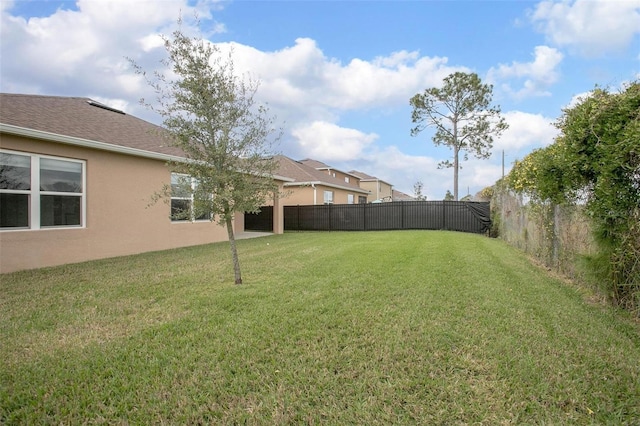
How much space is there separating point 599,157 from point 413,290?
Result: 316 cm

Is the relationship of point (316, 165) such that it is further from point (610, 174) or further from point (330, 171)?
point (610, 174)

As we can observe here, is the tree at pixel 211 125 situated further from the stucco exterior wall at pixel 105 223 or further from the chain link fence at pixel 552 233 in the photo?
the chain link fence at pixel 552 233

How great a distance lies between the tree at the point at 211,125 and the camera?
17.7ft

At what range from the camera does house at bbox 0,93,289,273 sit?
7305 millimetres

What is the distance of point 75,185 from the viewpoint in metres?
8.49

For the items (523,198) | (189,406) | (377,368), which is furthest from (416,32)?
(189,406)

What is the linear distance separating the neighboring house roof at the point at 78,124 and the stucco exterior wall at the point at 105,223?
325 mm

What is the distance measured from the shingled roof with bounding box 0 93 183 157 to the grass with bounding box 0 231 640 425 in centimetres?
318

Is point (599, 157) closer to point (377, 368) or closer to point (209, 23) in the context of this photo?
point (377, 368)

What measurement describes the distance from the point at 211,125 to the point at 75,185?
216 inches

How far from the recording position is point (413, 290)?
17.1 feet

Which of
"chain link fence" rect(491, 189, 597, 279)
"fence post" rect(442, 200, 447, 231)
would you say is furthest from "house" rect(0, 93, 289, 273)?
"fence post" rect(442, 200, 447, 231)

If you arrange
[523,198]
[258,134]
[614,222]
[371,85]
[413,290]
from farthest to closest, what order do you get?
[371,85] < [523,198] < [258,134] < [413,290] < [614,222]

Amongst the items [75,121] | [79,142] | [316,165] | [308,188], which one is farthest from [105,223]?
[316,165]
